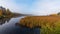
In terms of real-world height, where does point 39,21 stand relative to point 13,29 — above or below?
above

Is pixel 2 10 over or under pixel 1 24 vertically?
over

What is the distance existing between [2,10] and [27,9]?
0.44m

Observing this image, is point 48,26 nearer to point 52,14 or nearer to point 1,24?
point 52,14

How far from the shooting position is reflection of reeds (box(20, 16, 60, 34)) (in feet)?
7.88

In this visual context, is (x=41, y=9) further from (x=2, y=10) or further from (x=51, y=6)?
(x=2, y=10)

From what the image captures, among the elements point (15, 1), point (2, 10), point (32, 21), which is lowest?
point (32, 21)

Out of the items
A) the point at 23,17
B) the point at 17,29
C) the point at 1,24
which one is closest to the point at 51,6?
the point at 23,17

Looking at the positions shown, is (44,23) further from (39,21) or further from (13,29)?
(13,29)

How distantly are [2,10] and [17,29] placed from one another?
0.43m

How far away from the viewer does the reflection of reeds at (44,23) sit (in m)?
2.40

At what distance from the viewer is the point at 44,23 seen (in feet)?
8.00

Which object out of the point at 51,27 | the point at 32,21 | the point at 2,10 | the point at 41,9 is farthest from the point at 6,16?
the point at 51,27

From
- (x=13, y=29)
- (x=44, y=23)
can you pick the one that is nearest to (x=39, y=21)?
(x=44, y=23)

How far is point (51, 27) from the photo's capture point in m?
2.41
